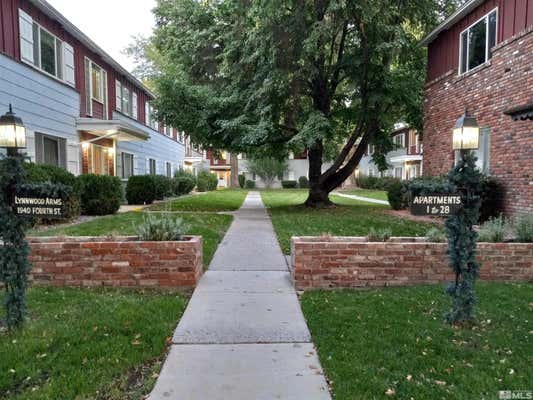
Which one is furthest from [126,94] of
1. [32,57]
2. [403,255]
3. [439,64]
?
[403,255]

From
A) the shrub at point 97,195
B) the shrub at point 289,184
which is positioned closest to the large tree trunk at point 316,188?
the shrub at point 97,195

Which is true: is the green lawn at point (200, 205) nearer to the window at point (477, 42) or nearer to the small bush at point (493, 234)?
the small bush at point (493, 234)

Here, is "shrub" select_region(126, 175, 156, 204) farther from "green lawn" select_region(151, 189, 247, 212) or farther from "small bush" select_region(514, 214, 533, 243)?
"small bush" select_region(514, 214, 533, 243)

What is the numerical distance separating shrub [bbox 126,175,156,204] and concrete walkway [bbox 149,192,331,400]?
36.7ft

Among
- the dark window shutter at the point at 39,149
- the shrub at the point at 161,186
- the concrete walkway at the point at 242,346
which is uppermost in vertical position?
the dark window shutter at the point at 39,149

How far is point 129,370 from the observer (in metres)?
2.87

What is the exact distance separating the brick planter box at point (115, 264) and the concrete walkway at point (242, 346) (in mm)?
446

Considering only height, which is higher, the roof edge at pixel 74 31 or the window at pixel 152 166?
the roof edge at pixel 74 31

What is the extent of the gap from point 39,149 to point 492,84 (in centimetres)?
1266

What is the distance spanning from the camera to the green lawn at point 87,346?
8.60 feet

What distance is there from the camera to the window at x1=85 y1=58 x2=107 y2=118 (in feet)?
44.5

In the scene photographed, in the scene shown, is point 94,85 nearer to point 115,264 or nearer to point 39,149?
point 39,149

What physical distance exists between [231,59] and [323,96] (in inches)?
149

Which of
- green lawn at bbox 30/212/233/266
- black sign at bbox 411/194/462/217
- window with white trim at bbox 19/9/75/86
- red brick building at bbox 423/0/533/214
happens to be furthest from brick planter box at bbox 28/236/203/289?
window with white trim at bbox 19/9/75/86
